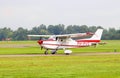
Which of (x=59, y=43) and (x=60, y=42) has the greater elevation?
(x=60, y=42)

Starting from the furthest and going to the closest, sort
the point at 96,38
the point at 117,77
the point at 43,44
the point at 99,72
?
the point at 96,38 → the point at 43,44 → the point at 99,72 → the point at 117,77

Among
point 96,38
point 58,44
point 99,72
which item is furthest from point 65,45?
point 99,72

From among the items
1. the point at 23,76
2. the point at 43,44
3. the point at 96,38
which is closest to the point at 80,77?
the point at 23,76

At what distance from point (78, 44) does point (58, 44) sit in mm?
3671

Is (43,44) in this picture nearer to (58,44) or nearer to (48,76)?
(58,44)

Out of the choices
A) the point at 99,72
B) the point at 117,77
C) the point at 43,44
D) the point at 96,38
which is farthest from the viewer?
the point at 96,38

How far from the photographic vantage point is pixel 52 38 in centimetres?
5809

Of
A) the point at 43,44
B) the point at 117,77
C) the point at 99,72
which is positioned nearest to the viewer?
the point at 117,77

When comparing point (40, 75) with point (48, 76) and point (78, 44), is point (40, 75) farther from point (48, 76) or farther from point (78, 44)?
point (78, 44)

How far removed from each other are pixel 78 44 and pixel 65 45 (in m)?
2.52

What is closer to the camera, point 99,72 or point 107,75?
point 107,75

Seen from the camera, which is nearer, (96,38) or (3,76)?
(3,76)

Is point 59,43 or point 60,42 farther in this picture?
point 60,42

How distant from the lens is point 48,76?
23125mm
